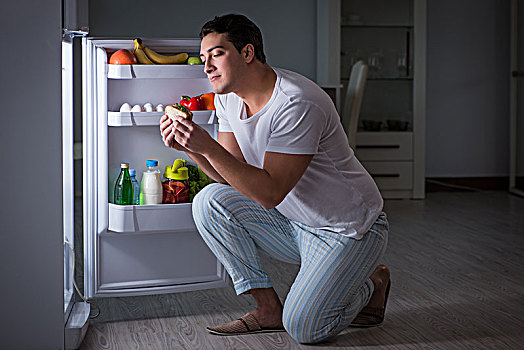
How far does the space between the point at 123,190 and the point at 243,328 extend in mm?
582

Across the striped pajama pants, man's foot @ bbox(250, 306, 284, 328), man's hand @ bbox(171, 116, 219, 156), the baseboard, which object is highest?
man's hand @ bbox(171, 116, 219, 156)

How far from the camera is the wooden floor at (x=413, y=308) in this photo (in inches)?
79.8

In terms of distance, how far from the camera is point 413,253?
3.25 metres

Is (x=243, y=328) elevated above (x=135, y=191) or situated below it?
below

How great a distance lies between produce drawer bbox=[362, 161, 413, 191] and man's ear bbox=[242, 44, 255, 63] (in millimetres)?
3275

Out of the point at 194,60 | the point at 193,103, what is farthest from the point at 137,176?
the point at 194,60

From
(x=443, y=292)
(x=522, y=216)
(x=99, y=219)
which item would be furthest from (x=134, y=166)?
(x=522, y=216)

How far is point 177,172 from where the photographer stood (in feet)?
7.49

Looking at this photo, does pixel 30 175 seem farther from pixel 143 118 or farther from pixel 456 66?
pixel 456 66

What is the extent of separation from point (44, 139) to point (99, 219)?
1.94 ft

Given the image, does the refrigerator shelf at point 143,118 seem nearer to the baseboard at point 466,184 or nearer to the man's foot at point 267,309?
the man's foot at point 267,309

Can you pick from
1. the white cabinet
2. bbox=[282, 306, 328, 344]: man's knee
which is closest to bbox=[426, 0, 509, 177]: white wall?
the white cabinet

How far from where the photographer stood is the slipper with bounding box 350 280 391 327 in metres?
2.16

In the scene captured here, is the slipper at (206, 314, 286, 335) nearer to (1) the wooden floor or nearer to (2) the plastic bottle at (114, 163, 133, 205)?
(1) the wooden floor
